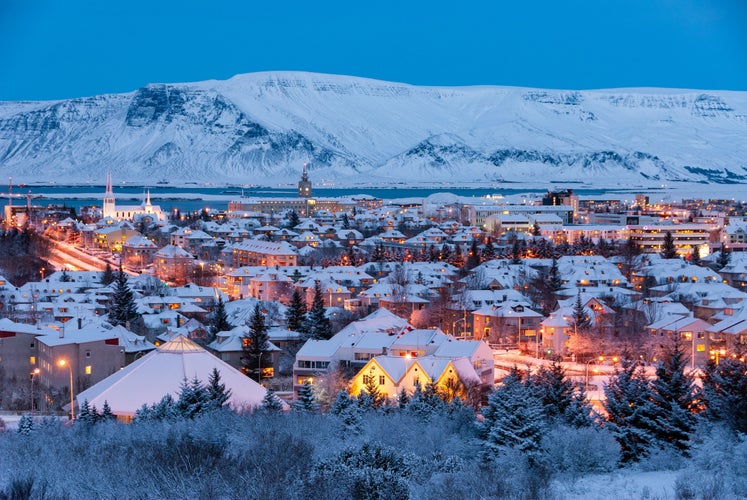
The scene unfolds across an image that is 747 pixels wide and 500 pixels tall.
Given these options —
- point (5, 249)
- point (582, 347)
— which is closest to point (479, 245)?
point (5, 249)

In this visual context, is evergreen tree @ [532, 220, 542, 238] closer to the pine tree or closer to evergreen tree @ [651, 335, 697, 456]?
the pine tree

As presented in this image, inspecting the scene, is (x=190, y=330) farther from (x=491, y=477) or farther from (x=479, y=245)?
(x=479, y=245)

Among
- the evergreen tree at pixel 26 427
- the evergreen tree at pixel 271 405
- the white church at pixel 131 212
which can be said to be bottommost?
the evergreen tree at pixel 26 427

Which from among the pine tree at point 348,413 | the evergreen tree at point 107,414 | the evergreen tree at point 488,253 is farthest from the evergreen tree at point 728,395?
the evergreen tree at point 488,253

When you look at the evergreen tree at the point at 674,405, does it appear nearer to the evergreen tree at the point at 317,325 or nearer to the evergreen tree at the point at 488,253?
the evergreen tree at the point at 317,325

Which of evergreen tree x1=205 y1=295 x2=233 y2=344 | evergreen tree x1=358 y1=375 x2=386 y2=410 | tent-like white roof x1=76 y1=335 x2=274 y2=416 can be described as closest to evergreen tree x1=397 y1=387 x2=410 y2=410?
evergreen tree x1=358 y1=375 x2=386 y2=410
